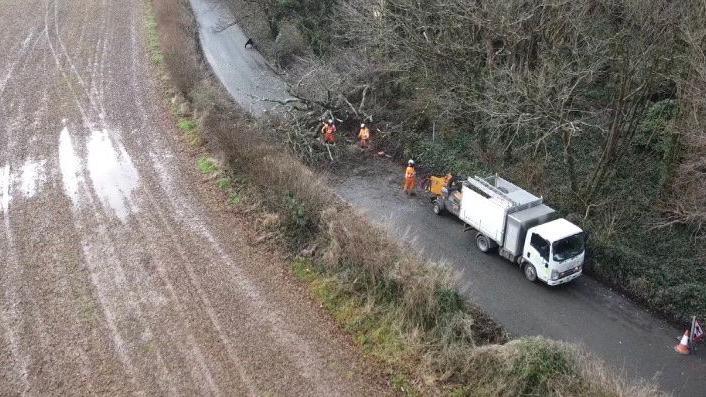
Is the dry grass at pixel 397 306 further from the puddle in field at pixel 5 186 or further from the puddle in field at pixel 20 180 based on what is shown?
the puddle in field at pixel 5 186

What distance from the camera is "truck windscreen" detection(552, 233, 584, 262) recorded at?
56.5ft

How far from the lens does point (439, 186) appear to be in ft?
72.1

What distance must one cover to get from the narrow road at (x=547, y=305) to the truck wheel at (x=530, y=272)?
0.64 ft

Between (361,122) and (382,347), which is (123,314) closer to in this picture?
(382,347)

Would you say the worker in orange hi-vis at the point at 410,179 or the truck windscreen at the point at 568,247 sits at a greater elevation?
the truck windscreen at the point at 568,247

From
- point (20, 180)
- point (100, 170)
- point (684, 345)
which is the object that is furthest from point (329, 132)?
point (684, 345)

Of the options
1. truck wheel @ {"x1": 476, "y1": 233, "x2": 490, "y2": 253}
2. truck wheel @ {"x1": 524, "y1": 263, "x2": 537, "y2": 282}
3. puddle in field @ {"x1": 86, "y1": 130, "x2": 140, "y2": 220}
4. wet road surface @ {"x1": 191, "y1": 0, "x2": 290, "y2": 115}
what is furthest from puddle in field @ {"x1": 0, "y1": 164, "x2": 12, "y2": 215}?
truck wheel @ {"x1": 524, "y1": 263, "x2": 537, "y2": 282}

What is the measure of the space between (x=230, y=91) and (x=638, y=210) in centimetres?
2216

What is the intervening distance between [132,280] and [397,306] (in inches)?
301

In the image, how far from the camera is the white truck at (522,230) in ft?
57.0

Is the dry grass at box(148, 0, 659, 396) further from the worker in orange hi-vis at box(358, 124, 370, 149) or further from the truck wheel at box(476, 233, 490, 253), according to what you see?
the worker in orange hi-vis at box(358, 124, 370, 149)

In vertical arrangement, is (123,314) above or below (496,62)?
below

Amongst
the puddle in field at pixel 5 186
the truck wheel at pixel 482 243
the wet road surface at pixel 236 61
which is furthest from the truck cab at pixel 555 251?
the puddle in field at pixel 5 186

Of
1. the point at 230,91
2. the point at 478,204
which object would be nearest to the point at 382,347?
the point at 478,204
